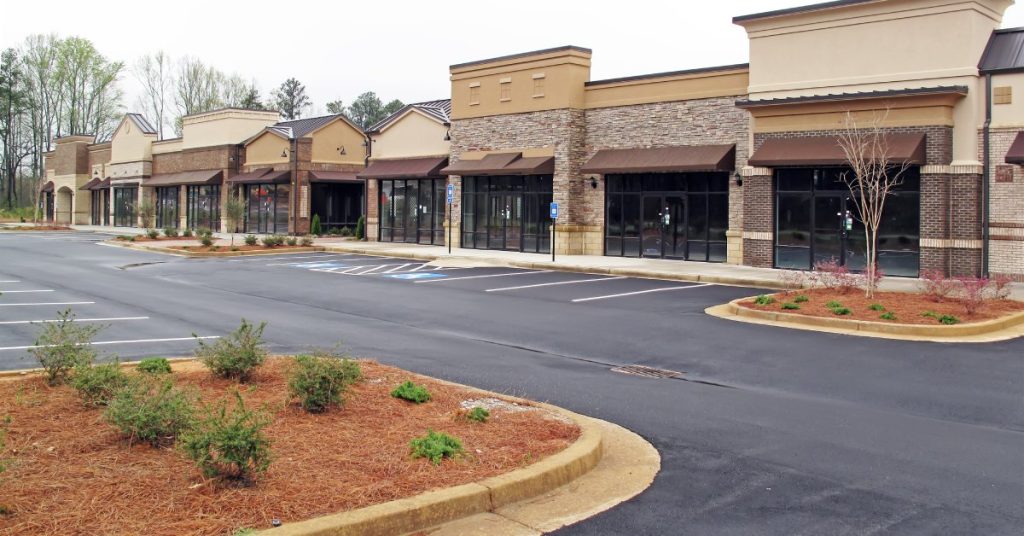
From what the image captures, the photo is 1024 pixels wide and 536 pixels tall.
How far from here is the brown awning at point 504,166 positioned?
1244 inches

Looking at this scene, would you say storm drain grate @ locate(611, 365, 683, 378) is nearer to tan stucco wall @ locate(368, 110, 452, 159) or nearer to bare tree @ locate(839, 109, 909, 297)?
bare tree @ locate(839, 109, 909, 297)

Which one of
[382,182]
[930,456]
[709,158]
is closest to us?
[930,456]

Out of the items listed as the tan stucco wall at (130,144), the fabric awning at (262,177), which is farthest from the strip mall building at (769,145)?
the tan stucco wall at (130,144)

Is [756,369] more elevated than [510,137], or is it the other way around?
[510,137]

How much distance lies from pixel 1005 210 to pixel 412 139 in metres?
24.5

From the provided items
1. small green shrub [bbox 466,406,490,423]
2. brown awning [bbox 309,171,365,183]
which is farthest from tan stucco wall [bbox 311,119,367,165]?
small green shrub [bbox 466,406,490,423]

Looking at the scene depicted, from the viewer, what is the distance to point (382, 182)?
41.1 m

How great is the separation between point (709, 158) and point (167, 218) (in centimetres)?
4225

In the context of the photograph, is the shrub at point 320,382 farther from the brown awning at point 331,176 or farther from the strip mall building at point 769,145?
the brown awning at point 331,176

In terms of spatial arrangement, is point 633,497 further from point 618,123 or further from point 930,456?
point 618,123

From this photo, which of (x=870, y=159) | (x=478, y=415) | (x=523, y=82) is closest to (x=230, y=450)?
(x=478, y=415)

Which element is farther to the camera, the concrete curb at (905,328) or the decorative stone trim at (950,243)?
the decorative stone trim at (950,243)

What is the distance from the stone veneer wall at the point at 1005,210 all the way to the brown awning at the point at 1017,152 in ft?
0.58

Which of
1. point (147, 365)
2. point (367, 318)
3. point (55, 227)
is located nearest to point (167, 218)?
point (55, 227)
